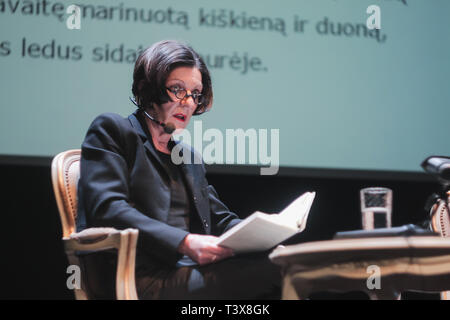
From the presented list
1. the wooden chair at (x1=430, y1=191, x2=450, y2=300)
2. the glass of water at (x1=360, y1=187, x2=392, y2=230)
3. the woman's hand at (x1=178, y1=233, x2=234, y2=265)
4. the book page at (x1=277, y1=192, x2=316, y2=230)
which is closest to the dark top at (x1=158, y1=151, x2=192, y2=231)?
the woman's hand at (x1=178, y1=233, x2=234, y2=265)

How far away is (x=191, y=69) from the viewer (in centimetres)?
194

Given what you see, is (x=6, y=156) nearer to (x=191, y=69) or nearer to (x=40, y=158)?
(x=40, y=158)

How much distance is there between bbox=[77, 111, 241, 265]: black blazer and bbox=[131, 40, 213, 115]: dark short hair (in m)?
0.09

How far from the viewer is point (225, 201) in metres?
3.08

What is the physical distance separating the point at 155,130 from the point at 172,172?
0.54 feet

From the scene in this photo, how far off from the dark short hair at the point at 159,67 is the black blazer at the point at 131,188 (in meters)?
0.09

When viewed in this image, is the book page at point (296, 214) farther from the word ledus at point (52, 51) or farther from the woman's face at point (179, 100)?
the word ledus at point (52, 51)

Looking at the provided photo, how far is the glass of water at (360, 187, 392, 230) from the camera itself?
1.49 m

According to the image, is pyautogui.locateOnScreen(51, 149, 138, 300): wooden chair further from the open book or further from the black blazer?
the open book

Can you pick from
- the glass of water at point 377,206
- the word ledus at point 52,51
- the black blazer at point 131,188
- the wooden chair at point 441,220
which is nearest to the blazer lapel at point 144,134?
the black blazer at point 131,188

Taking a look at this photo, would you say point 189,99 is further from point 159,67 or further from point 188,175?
point 188,175

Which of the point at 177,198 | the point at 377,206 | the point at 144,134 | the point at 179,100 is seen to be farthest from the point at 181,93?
the point at 377,206

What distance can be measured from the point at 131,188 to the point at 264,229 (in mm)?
516

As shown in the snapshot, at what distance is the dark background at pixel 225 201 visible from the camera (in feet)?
9.30
